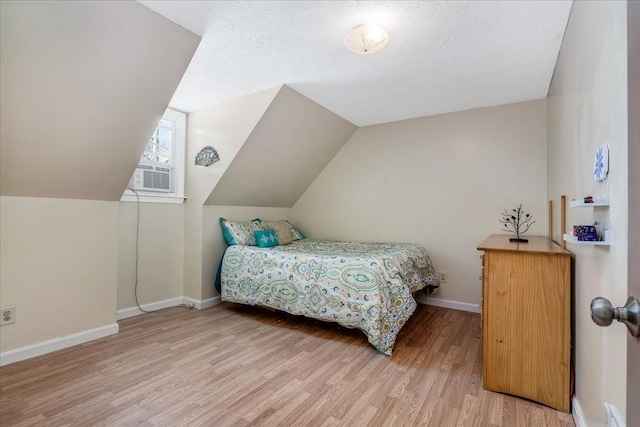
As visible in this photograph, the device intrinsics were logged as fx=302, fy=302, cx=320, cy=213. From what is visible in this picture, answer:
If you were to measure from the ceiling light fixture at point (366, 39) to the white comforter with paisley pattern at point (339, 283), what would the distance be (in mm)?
1580

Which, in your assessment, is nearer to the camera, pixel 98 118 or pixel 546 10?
pixel 546 10

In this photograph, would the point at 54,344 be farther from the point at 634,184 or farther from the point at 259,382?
the point at 634,184

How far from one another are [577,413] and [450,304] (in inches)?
77.6

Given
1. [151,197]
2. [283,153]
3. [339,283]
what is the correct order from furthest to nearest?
[283,153] → [151,197] → [339,283]

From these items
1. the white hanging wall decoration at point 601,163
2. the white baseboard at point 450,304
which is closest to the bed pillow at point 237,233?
the white baseboard at point 450,304

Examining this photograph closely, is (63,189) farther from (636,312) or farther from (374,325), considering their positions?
(636,312)

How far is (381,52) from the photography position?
2.24 meters

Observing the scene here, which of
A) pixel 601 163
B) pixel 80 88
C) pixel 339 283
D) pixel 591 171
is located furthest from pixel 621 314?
pixel 80 88

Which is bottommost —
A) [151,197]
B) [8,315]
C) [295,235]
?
[8,315]

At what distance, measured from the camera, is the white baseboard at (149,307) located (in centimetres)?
302

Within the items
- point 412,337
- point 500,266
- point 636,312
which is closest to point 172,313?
point 412,337

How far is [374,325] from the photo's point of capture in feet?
7.61

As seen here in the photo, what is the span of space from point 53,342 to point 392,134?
12.9 feet

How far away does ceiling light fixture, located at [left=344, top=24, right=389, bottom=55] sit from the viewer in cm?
191
